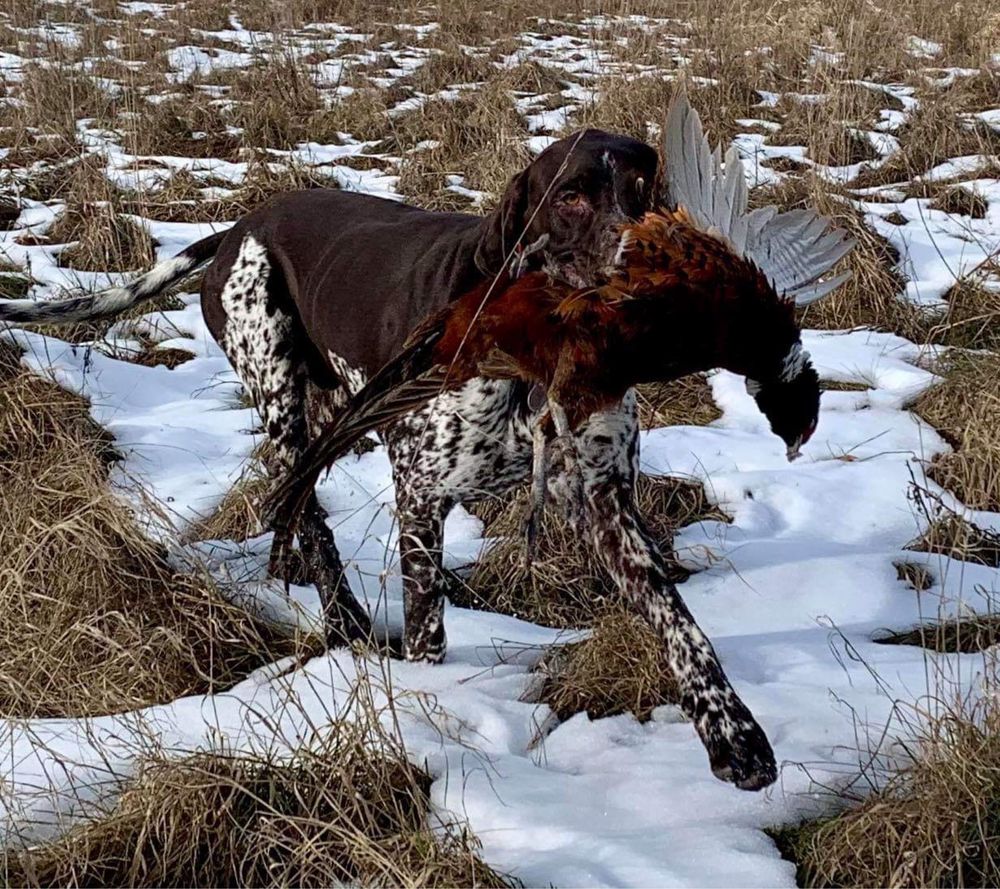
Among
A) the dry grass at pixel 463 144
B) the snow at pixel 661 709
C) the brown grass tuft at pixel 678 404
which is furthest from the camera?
the dry grass at pixel 463 144

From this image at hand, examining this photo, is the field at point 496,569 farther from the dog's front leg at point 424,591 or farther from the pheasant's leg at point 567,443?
the pheasant's leg at point 567,443

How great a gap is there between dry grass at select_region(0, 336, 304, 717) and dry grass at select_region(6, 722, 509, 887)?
386 mm

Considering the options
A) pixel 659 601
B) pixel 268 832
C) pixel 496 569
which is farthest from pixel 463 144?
→ pixel 268 832

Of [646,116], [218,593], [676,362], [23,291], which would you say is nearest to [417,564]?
[218,593]

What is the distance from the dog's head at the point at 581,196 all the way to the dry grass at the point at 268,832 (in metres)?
1.02

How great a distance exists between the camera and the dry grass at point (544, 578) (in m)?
3.36

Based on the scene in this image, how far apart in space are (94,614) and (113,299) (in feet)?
4.02

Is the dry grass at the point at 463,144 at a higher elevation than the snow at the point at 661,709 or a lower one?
higher

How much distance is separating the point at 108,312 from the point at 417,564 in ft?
4.54

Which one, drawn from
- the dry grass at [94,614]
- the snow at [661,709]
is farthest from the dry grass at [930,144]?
the dry grass at [94,614]

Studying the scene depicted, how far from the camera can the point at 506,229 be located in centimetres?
281

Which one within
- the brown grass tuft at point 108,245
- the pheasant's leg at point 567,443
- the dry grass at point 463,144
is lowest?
the brown grass tuft at point 108,245

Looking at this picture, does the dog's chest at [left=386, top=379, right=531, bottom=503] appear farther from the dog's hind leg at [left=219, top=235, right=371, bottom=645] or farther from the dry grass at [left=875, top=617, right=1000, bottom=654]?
the dry grass at [left=875, top=617, right=1000, bottom=654]

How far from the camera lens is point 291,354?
12.2 feet
